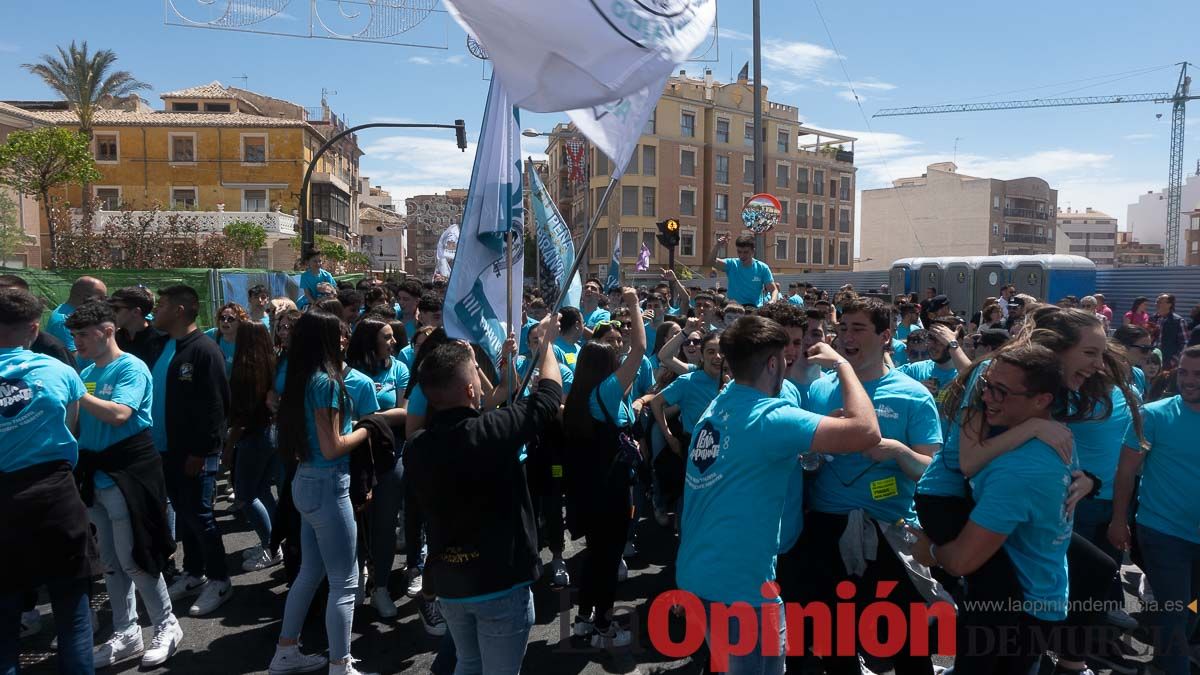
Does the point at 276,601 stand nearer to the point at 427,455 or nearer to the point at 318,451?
the point at 318,451

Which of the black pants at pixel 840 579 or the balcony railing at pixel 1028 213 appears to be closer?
the black pants at pixel 840 579

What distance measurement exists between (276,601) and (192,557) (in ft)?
2.40

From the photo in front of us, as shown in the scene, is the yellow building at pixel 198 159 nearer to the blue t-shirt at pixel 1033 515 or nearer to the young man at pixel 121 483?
the young man at pixel 121 483

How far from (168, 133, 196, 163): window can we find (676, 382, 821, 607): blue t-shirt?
181ft

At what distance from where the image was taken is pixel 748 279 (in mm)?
8797

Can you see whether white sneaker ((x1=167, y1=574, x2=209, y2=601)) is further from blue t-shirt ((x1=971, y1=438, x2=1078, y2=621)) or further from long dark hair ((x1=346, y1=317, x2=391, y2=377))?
blue t-shirt ((x1=971, y1=438, x2=1078, y2=621))

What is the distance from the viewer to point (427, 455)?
2.93m

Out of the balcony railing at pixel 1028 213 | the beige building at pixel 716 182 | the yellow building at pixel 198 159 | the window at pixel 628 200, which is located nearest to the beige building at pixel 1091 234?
the balcony railing at pixel 1028 213

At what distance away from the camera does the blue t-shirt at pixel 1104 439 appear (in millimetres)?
3682

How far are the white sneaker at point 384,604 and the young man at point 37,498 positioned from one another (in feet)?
5.71

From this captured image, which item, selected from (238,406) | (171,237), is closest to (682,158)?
(171,237)

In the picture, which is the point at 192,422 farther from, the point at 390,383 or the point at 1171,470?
the point at 1171,470

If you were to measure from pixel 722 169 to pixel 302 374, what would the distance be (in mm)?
55727

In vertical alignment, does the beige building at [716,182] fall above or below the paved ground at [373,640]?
above
